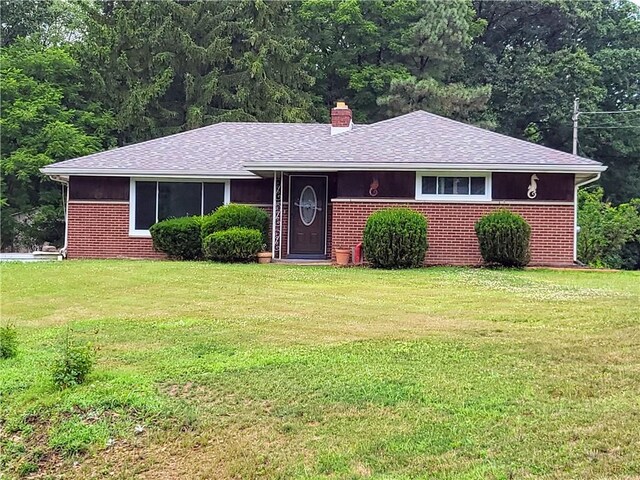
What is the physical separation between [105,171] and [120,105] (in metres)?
13.9

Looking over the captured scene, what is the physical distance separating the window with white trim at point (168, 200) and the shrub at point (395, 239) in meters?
4.71

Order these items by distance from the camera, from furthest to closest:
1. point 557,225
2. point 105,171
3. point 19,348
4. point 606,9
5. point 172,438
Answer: point 606,9
point 105,171
point 557,225
point 19,348
point 172,438

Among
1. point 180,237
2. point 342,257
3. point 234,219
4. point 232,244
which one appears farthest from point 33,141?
point 342,257

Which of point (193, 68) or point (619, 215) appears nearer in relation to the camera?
point (619, 215)

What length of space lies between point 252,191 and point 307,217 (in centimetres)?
165

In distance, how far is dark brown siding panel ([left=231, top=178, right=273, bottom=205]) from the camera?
1647 centimetres

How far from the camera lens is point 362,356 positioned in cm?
572

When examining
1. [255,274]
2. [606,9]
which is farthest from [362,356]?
[606,9]

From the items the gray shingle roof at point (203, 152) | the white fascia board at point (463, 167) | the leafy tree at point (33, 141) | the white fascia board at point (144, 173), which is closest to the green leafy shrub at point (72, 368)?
the white fascia board at point (463, 167)

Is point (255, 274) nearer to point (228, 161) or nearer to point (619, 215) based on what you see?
point (228, 161)

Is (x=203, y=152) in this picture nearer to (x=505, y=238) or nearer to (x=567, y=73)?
(x=505, y=238)

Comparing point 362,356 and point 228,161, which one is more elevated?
point 228,161

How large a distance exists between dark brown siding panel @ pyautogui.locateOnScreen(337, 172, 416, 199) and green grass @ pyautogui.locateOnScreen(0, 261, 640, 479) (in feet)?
20.9

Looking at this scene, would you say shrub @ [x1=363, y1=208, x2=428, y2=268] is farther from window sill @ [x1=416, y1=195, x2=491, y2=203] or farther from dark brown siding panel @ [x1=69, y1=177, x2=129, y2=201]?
dark brown siding panel @ [x1=69, y1=177, x2=129, y2=201]
